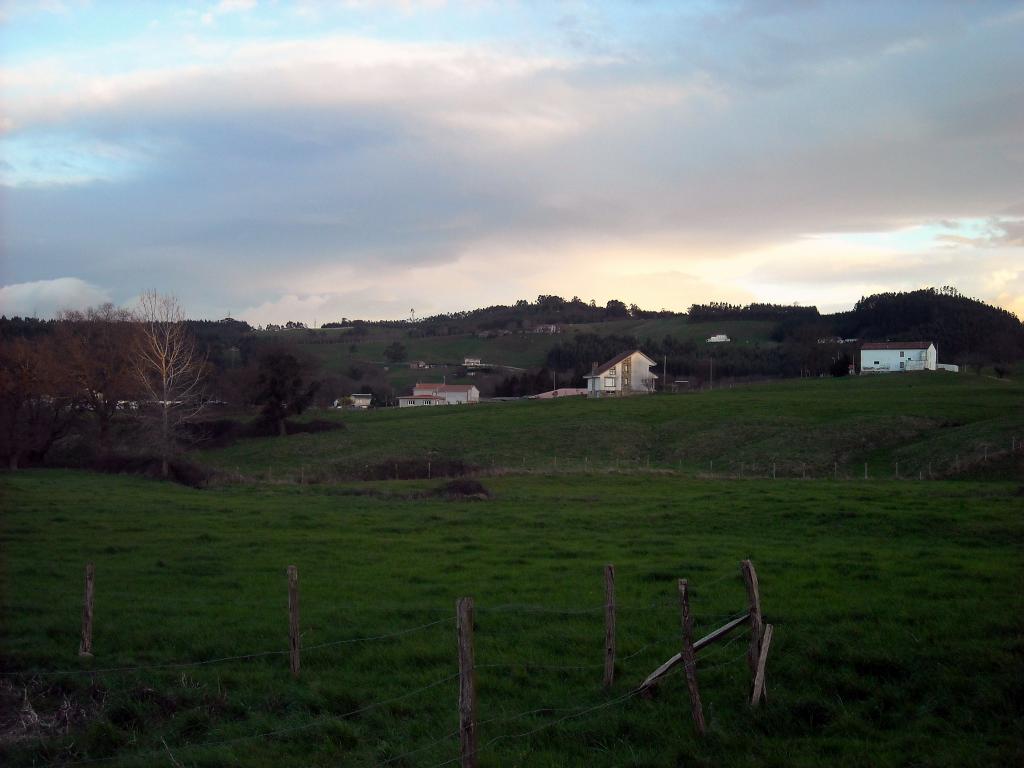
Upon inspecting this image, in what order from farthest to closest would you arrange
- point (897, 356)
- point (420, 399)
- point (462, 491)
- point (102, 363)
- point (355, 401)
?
point (355, 401)
point (420, 399)
point (897, 356)
point (102, 363)
point (462, 491)

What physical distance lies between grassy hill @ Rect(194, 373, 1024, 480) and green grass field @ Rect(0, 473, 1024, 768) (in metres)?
22.5

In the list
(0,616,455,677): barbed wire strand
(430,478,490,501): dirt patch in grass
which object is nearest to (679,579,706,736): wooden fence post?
(0,616,455,677): barbed wire strand

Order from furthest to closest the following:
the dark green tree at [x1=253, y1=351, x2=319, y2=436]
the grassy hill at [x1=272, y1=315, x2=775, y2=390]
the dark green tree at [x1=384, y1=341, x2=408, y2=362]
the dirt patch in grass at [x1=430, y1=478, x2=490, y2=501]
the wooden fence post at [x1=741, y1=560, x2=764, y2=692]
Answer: the dark green tree at [x1=384, y1=341, x2=408, y2=362] < the grassy hill at [x1=272, y1=315, x2=775, y2=390] < the dark green tree at [x1=253, y1=351, x2=319, y2=436] < the dirt patch in grass at [x1=430, y1=478, x2=490, y2=501] < the wooden fence post at [x1=741, y1=560, x2=764, y2=692]

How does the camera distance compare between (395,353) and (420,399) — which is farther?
(395,353)

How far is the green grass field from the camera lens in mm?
9055

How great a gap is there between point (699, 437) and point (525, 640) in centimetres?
4685

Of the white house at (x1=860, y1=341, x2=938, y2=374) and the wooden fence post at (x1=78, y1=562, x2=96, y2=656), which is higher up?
the white house at (x1=860, y1=341, x2=938, y2=374)

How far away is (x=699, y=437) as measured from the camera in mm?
57562

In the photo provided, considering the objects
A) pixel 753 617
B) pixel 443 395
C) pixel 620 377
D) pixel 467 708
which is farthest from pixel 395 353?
pixel 467 708

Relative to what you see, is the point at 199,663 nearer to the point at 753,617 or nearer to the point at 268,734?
the point at 268,734

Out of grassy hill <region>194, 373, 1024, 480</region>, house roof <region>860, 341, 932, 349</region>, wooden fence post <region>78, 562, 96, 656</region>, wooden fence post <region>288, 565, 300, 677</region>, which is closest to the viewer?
wooden fence post <region>288, 565, 300, 677</region>

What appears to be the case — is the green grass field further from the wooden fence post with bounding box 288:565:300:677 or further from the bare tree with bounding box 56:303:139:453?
the bare tree with bounding box 56:303:139:453

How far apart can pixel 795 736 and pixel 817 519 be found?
48.5 ft

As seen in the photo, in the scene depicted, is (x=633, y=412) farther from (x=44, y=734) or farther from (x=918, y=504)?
(x=44, y=734)
